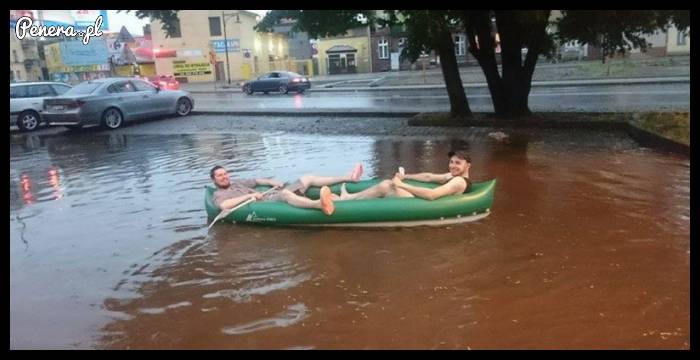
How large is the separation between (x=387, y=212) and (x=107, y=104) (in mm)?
14042

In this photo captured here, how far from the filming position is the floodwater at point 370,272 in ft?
13.9

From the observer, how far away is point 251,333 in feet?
14.0

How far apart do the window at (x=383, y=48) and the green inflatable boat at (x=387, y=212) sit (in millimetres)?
48463

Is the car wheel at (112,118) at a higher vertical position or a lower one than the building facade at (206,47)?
lower

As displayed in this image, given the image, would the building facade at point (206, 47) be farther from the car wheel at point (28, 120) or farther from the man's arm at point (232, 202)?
the man's arm at point (232, 202)

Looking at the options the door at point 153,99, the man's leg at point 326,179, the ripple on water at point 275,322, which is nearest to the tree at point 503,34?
the door at point 153,99

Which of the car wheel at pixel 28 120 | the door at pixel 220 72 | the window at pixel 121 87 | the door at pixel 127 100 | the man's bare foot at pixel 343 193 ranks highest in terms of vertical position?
the door at pixel 220 72

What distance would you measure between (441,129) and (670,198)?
24.7 feet

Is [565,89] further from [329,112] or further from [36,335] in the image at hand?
[36,335]

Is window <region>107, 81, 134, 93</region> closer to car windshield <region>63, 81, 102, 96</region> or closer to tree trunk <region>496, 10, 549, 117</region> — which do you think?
car windshield <region>63, 81, 102, 96</region>

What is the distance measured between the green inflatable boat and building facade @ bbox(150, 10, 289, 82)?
45.2m

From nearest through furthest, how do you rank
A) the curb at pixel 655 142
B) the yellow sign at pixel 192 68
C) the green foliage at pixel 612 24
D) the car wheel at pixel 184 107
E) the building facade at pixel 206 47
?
the curb at pixel 655 142
the green foliage at pixel 612 24
the car wheel at pixel 184 107
the building facade at pixel 206 47
the yellow sign at pixel 192 68

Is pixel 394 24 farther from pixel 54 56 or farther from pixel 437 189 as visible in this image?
pixel 54 56

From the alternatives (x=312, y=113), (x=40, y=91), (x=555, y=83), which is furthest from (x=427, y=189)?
(x=555, y=83)
